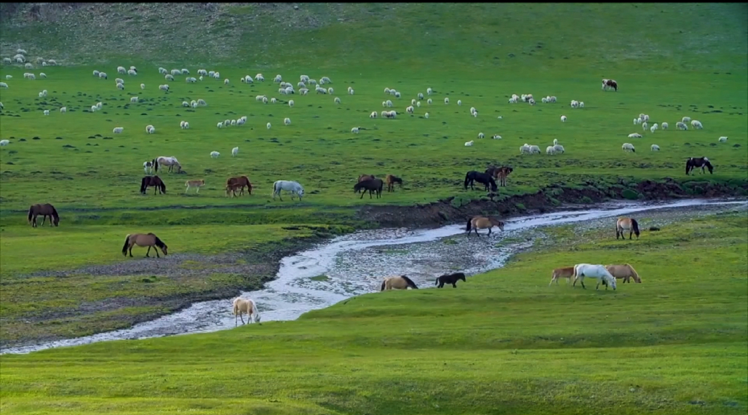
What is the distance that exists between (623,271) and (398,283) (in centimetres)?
735

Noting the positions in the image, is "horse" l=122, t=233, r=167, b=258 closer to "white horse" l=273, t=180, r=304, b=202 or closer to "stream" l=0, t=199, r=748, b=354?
"stream" l=0, t=199, r=748, b=354

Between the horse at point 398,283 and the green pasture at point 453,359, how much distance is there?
56.0 inches

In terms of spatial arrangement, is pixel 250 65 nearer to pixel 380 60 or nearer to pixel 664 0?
pixel 380 60

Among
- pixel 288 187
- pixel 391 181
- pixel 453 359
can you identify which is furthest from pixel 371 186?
pixel 453 359

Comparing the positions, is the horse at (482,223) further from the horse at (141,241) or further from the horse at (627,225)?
the horse at (141,241)

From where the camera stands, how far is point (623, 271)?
127 ft

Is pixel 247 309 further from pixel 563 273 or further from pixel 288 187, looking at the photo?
pixel 288 187

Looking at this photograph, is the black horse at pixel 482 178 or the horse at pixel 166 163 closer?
the black horse at pixel 482 178

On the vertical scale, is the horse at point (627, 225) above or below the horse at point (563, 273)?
above

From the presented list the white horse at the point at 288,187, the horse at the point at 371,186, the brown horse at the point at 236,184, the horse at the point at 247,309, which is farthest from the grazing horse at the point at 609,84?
the horse at the point at 247,309

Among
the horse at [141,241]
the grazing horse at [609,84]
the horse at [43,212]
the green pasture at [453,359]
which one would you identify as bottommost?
the green pasture at [453,359]

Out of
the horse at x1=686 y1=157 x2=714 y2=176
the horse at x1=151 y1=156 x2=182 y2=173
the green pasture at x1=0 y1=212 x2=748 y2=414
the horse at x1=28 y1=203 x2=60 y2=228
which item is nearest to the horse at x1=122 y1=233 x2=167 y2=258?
the horse at x1=28 y1=203 x2=60 y2=228

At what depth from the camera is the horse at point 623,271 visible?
38.7 meters

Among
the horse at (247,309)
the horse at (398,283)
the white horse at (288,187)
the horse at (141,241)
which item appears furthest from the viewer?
the white horse at (288,187)
